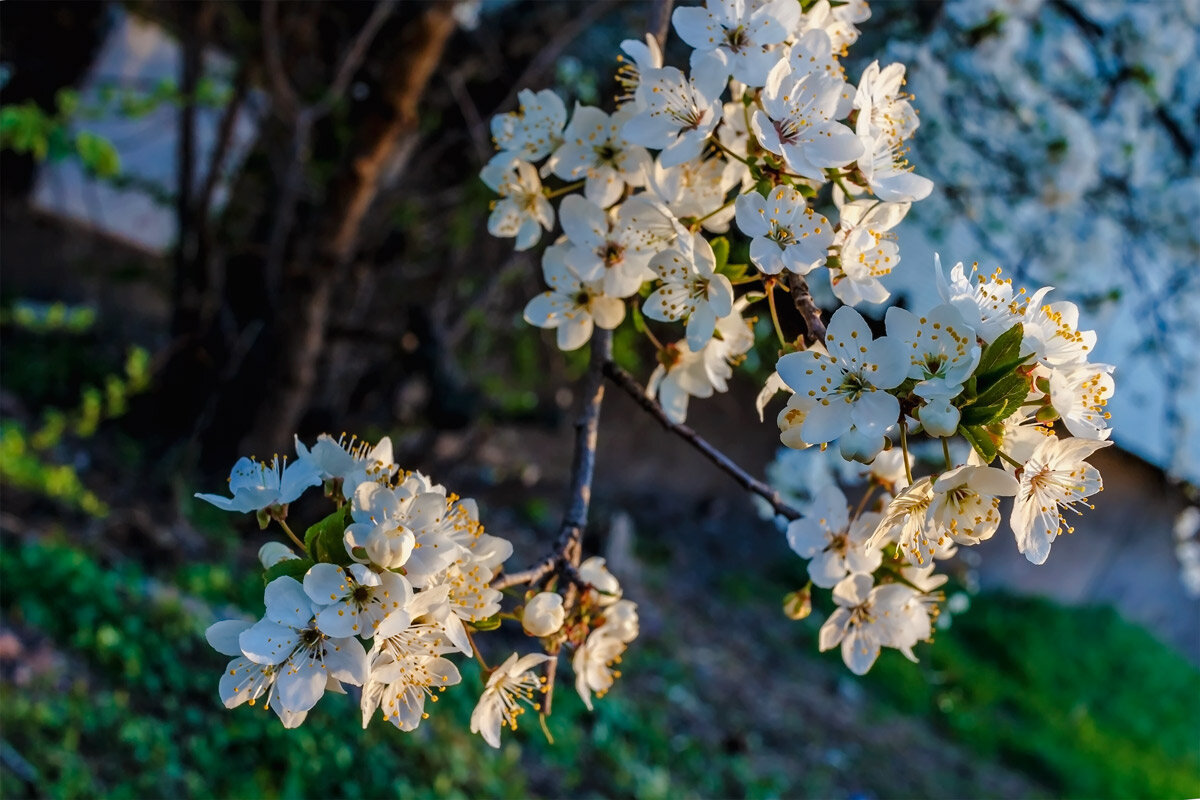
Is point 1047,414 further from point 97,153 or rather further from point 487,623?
point 97,153

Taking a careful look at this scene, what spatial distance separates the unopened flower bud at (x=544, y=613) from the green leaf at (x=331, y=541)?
0.19 meters

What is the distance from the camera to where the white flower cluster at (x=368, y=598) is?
0.71 m

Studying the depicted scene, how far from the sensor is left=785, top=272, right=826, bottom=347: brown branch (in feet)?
2.57

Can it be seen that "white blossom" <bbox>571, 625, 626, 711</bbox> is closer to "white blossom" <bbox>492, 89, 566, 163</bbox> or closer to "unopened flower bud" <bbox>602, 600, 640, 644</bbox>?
"unopened flower bud" <bbox>602, 600, 640, 644</bbox>

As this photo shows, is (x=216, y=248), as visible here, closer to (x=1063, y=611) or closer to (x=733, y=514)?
(x=733, y=514)

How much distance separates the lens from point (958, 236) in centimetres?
322

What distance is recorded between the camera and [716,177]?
0.93 m

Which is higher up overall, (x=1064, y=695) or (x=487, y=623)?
(x=487, y=623)

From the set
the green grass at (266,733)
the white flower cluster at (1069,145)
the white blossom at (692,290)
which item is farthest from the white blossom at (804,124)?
the white flower cluster at (1069,145)

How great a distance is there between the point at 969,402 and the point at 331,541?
1.63 feet

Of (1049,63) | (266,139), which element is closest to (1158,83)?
(1049,63)

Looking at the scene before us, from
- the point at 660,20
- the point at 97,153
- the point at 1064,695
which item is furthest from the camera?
the point at 1064,695

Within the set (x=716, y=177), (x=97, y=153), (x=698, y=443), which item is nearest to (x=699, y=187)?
(x=716, y=177)

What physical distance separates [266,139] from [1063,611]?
4.97 meters
